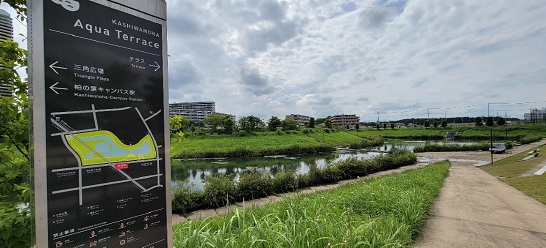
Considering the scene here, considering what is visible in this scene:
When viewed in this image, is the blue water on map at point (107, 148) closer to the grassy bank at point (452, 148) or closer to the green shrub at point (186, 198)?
the green shrub at point (186, 198)

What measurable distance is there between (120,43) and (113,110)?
411mm

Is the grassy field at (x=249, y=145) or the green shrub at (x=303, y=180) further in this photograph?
the grassy field at (x=249, y=145)

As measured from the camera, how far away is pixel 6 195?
1998 millimetres

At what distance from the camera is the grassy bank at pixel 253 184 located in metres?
8.03

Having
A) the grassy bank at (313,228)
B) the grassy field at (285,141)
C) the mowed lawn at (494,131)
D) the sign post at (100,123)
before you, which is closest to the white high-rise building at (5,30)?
the sign post at (100,123)

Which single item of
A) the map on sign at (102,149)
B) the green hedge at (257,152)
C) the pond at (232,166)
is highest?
the map on sign at (102,149)

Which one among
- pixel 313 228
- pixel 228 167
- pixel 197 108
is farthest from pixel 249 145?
pixel 197 108

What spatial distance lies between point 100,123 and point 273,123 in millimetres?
52449

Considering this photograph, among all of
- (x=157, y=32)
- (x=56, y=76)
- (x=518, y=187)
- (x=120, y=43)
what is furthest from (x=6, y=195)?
(x=518, y=187)

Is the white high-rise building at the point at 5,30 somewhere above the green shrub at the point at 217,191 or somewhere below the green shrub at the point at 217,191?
above

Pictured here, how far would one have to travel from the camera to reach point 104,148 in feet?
4.62

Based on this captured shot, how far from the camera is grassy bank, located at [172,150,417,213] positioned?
8.03 m

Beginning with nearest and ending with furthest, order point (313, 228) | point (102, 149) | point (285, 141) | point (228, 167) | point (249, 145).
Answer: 1. point (102, 149)
2. point (313, 228)
3. point (228, 167)
4. point (249, 145)
5. point (285, 141)

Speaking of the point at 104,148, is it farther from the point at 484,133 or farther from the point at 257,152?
the point at 484,133
